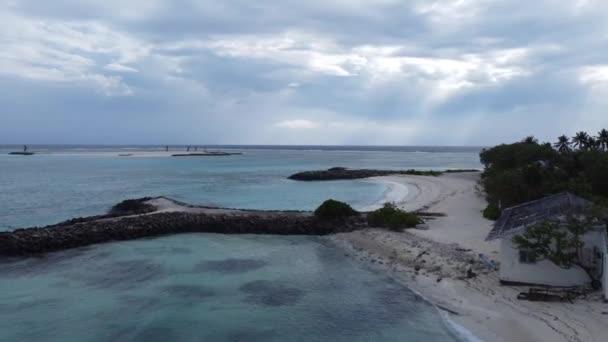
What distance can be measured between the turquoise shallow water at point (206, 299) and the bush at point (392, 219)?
4.81m

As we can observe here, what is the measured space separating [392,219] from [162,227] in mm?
13189

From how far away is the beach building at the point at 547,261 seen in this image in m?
14.1

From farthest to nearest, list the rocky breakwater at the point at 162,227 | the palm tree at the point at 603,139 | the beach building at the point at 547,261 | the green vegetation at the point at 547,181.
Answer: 1. the palm tree at the point at 603,139
2. the green vegetation at the point at 547,181
3. the rocky breakwater at the point at 162,227
4. the beach building at the point at 547,261

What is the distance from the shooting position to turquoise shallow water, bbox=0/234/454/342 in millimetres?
12945

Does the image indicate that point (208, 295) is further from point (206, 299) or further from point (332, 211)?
point (332, 211)

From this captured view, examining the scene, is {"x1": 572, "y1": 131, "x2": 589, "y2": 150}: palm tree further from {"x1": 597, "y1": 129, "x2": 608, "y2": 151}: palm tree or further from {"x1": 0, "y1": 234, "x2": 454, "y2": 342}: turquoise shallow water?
{"x1": 0, "y1": 234, "x2": 454, "y2": 342}: turquoise shallow water

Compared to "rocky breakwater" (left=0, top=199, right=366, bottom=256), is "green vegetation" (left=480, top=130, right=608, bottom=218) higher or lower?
higher

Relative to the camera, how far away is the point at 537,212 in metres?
16.0

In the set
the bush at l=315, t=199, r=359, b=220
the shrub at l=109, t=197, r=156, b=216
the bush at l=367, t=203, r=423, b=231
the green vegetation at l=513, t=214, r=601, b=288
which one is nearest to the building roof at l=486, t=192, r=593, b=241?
the green vegetation at l=513, t=214, r=601, b=288

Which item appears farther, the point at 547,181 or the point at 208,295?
the point at 547,181

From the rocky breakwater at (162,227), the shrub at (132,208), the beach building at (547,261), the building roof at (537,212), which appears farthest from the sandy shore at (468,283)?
the shrub at (132,208)

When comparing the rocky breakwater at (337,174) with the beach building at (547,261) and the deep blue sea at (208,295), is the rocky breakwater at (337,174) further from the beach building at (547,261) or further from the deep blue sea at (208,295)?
the beach building at (547,261)

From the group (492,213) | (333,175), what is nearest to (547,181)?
(492,213)

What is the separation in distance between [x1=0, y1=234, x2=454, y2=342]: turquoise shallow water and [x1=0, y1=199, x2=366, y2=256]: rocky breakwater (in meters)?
1.57
